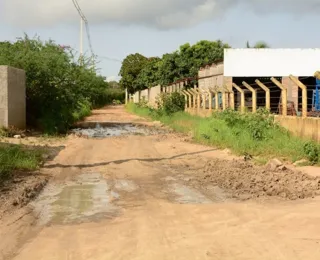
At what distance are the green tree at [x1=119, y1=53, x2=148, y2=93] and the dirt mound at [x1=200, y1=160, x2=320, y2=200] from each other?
55836mm

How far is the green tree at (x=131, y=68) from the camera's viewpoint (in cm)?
6675

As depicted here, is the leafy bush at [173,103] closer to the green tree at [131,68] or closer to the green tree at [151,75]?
the green tree at [151,75]

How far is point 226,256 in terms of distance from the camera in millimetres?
4711

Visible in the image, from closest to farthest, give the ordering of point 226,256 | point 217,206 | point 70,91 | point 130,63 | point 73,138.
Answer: point 226,256, point 217,206, point 73,138, point 70,91, point 130,63

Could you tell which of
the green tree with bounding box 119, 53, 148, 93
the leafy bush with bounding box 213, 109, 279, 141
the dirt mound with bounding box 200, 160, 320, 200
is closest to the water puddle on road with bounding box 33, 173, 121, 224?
the dirt mound with bounding box 200, 160, 320, 200

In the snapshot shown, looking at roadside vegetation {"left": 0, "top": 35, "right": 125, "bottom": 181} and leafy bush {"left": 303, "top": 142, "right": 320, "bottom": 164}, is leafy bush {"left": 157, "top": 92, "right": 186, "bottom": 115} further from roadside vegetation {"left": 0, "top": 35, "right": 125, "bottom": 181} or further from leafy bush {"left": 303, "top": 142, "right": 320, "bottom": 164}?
leafy bush {"left": 303, "top": 142, "right": 320, "bottom": 164}

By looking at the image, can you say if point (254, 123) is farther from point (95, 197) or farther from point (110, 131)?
point (110, 131)

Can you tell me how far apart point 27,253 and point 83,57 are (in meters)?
23.1

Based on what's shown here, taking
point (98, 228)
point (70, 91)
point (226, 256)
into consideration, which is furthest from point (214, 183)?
point (70, 91)

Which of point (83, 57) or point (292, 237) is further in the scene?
point (83, 57)

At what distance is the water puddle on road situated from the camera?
6727 mm

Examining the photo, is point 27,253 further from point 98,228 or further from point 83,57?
point 83,57

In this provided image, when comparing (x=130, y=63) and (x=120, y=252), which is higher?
(x=130, y=63)

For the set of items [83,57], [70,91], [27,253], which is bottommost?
[27,253]
